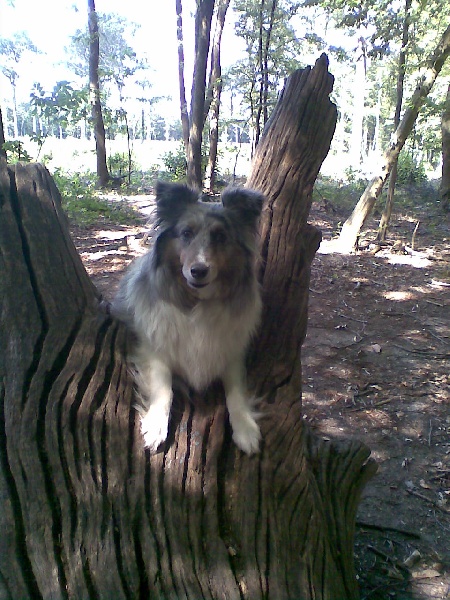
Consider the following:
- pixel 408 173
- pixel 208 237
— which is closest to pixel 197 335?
pixel 208 237

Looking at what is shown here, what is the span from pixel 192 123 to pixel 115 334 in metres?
7.17

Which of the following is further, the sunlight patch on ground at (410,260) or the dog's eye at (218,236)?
the sunlight patch on ground at (410,260)

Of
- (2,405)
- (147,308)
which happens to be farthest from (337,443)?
(2,405)

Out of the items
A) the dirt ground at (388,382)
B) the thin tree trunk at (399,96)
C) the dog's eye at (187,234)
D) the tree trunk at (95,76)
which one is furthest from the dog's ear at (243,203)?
the tree trunk at (95,76)

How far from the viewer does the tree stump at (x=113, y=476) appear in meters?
2.03

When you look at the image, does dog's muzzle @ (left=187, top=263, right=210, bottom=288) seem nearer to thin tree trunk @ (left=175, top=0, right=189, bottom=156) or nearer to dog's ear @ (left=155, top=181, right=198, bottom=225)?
dog's ear @ (left=155, top=181, right=198, bottom=225)

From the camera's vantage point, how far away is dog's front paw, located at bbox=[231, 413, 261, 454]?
8.05ft

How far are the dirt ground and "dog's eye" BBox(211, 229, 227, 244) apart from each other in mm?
672

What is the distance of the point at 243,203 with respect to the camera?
9.23 ft

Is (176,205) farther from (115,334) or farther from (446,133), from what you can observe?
(446,133)

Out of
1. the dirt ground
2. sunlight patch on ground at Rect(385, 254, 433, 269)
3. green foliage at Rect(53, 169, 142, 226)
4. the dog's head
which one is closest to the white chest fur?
the dog's head

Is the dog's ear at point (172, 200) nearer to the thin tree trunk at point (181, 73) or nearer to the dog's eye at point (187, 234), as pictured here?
the dog's eye at point (187, 234)

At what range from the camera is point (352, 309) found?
7.10 meters

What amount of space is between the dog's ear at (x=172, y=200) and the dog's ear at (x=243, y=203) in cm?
23
